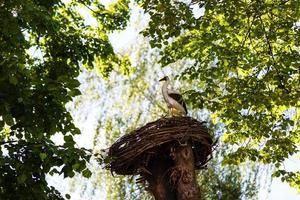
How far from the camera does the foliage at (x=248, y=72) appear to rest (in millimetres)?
8883

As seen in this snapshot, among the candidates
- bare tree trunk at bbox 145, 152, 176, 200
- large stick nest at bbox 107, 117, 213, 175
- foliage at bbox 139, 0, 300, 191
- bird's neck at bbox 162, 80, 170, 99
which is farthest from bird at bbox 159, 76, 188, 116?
foliage at bbox 139, 0, 300, 191

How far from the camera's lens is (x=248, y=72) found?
989cm

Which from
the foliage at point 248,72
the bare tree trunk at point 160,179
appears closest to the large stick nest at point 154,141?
the bare tree trunk at point 160,179

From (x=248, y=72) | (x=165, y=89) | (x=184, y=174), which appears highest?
(x=248, y=72)

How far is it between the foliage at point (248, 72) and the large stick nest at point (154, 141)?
3329 mm

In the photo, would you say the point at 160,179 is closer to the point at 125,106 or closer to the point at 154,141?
the point at 154,141

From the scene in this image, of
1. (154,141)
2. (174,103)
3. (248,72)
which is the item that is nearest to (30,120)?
(154,141)

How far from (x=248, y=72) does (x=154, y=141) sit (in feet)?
17.0

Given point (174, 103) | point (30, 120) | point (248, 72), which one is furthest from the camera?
point (248, 72)

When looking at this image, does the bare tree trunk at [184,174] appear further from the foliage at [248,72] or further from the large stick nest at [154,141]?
the foliage at [248,72]

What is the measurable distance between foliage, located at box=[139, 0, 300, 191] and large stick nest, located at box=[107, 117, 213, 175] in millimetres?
3329

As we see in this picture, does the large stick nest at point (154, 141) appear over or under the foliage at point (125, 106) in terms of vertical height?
under

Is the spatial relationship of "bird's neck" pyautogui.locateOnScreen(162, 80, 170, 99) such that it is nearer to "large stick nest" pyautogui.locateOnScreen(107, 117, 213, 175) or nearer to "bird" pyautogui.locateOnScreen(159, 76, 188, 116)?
"bird" pyautogui.locateOnScreen(159, 76, 188, 116)

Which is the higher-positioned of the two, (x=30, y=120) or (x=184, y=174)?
(x=30, y=120)
